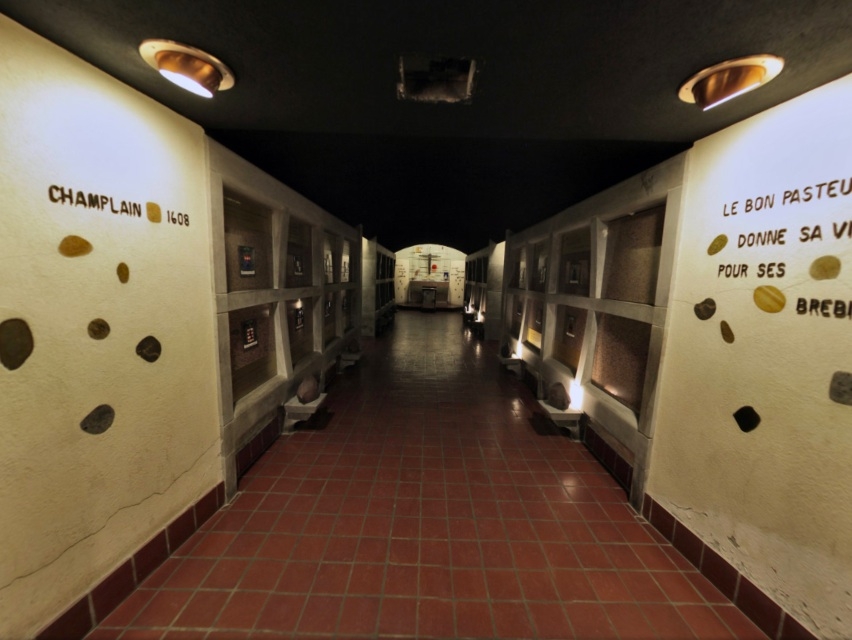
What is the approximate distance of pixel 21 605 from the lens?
1.64 meters

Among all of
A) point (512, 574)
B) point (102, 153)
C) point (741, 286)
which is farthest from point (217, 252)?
point (741, 286)

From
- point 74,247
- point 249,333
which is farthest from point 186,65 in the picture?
point 249,333

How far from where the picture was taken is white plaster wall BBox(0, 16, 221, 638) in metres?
1.59

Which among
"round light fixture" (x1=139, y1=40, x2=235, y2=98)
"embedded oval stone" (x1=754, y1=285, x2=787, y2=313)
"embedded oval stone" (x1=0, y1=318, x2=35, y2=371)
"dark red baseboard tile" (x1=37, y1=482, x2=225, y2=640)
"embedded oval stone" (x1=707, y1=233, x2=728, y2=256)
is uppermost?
"round light fixture" (x1=139, y1=40, x2=235, y2=98)

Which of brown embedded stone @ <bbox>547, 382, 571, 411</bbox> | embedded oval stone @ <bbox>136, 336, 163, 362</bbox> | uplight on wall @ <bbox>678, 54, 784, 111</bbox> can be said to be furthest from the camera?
brown embedded stone @ <bbox>547, 382, 571, 411</bbox>

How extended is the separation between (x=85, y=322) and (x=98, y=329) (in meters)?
0.08

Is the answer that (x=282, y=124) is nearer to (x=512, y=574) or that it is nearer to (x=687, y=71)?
(x=687, y=71)

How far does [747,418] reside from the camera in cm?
220

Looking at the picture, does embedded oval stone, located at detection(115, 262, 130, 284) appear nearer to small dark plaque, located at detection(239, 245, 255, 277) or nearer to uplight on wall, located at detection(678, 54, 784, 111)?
small dark plaque, located at detection(239, 245, 255, 277)

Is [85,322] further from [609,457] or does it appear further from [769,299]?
[609,457]

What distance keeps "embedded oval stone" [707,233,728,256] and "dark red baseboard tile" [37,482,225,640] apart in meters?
4.55

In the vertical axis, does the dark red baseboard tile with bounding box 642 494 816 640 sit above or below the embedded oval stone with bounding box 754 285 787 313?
below

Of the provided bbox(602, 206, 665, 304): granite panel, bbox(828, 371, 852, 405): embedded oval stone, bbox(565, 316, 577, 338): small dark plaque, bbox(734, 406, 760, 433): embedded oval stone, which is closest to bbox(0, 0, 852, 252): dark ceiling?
bbox(602, 206, 665, 304): granite panel

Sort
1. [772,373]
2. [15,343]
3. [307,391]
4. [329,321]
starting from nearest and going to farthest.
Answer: [15,343]
[772,373]
[307,391]
[329,321]
